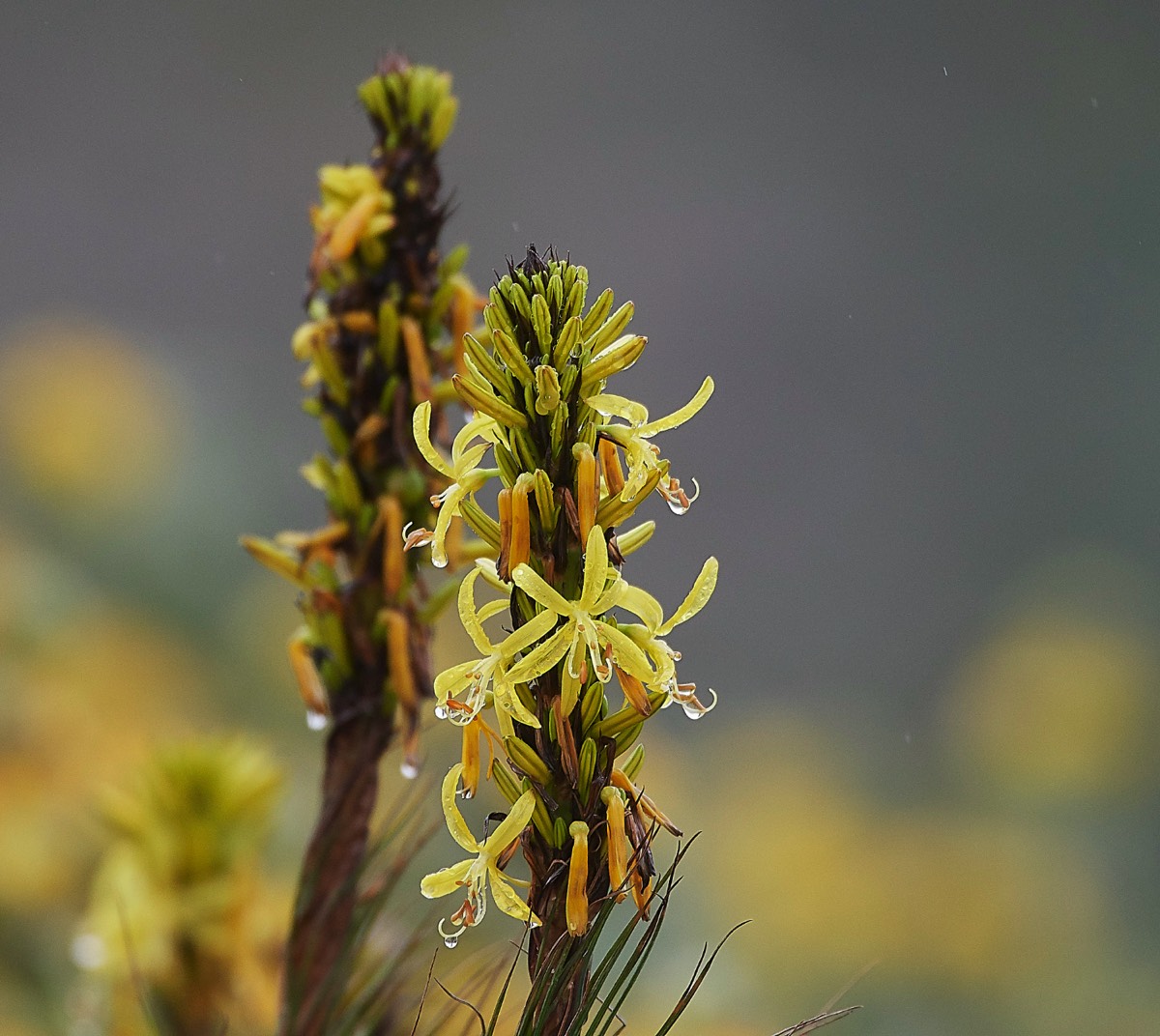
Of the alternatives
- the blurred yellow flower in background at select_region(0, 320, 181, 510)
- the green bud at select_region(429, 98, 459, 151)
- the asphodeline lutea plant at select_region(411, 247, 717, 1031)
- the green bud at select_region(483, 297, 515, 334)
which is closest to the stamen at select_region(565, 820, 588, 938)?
the asphodeline lutea plant at select_region(411, 247, 717, 1031)

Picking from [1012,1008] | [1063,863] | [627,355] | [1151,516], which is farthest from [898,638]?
[627,355]

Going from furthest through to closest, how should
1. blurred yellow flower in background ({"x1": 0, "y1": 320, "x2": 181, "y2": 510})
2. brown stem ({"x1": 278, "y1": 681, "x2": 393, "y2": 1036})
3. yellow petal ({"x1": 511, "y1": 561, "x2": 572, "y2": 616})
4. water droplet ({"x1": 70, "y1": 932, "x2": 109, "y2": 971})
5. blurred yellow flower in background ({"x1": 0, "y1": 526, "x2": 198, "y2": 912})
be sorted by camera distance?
1. blurred yellow flower in background ({"x1": 0, "y1": 320, "x2": 181, "y2": 510})
2. blurred yellow flower in background ({"x1": 0, "y1": 526, "x2": 198, "y2": 912})
3. water droplet ({"x1": 70, "y1": 932, "x2": 109, "y2": 971})
4. brown stem ({"x1": 278, "y1": 681, "x2": 393, "y2": 1036})
5. yellow petal ({"x1": 511, "y1": 561, "x2": 572, "y2": 616})

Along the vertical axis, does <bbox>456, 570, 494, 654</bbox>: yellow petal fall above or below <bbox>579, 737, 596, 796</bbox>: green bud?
above

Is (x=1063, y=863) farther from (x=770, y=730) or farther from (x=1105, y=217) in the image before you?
(x=1105, y=217)

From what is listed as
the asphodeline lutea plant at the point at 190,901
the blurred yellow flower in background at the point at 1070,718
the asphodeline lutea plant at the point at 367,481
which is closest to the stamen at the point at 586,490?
the asphodeline lutea plant at the point at 367,481

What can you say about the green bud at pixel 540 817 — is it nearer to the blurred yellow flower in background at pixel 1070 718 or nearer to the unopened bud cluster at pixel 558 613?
the unopened bud cluster at pixel 558 613

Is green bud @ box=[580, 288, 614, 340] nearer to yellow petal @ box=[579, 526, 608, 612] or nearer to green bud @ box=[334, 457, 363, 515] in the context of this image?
yellow petal @ box=[579, 526, 608, 612]

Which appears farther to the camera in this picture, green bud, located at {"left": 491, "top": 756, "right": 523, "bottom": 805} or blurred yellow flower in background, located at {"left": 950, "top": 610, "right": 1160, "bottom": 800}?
blurred yellow flower in background, located at {"left": 950, "top": 610, "right": 1160, "bottom": 800}
